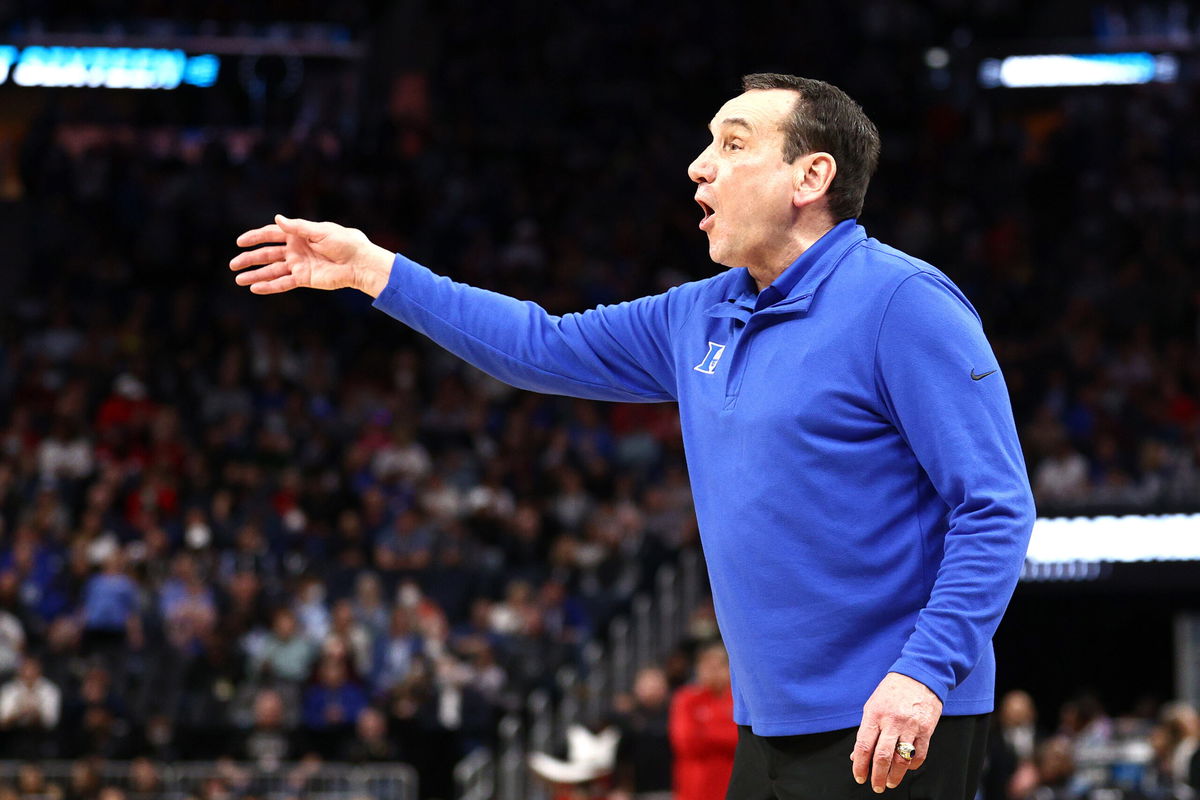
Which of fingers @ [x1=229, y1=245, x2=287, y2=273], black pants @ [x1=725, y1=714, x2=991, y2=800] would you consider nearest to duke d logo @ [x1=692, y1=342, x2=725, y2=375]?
black pants @ [x1=725, y1=714, x2=991, y2=800]

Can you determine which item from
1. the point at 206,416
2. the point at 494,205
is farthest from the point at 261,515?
the point at 494,205

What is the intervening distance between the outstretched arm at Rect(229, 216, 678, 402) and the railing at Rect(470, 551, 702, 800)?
9.43m

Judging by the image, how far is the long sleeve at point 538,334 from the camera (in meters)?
3.32

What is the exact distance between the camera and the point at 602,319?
11.1 feet

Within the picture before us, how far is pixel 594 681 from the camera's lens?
44.3 ft

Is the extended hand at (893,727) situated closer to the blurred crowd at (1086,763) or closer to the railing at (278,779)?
the blurred crowd at (1086,763)

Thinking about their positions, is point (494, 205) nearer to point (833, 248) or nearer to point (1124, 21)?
point (1124, 21)

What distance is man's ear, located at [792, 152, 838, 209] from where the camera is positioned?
3.00m

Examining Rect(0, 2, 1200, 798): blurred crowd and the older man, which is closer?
the older man

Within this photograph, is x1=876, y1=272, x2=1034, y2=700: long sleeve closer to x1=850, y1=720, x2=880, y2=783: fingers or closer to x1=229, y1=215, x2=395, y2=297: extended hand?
x1=850, y1=720, x2=880, y2=783: fingers

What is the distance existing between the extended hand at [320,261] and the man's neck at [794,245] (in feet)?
2.58

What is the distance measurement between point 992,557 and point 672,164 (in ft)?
62.0

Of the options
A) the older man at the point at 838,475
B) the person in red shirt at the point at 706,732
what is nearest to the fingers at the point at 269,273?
the older man at the point at 838,475

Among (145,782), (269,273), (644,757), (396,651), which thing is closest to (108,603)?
(145,782)
